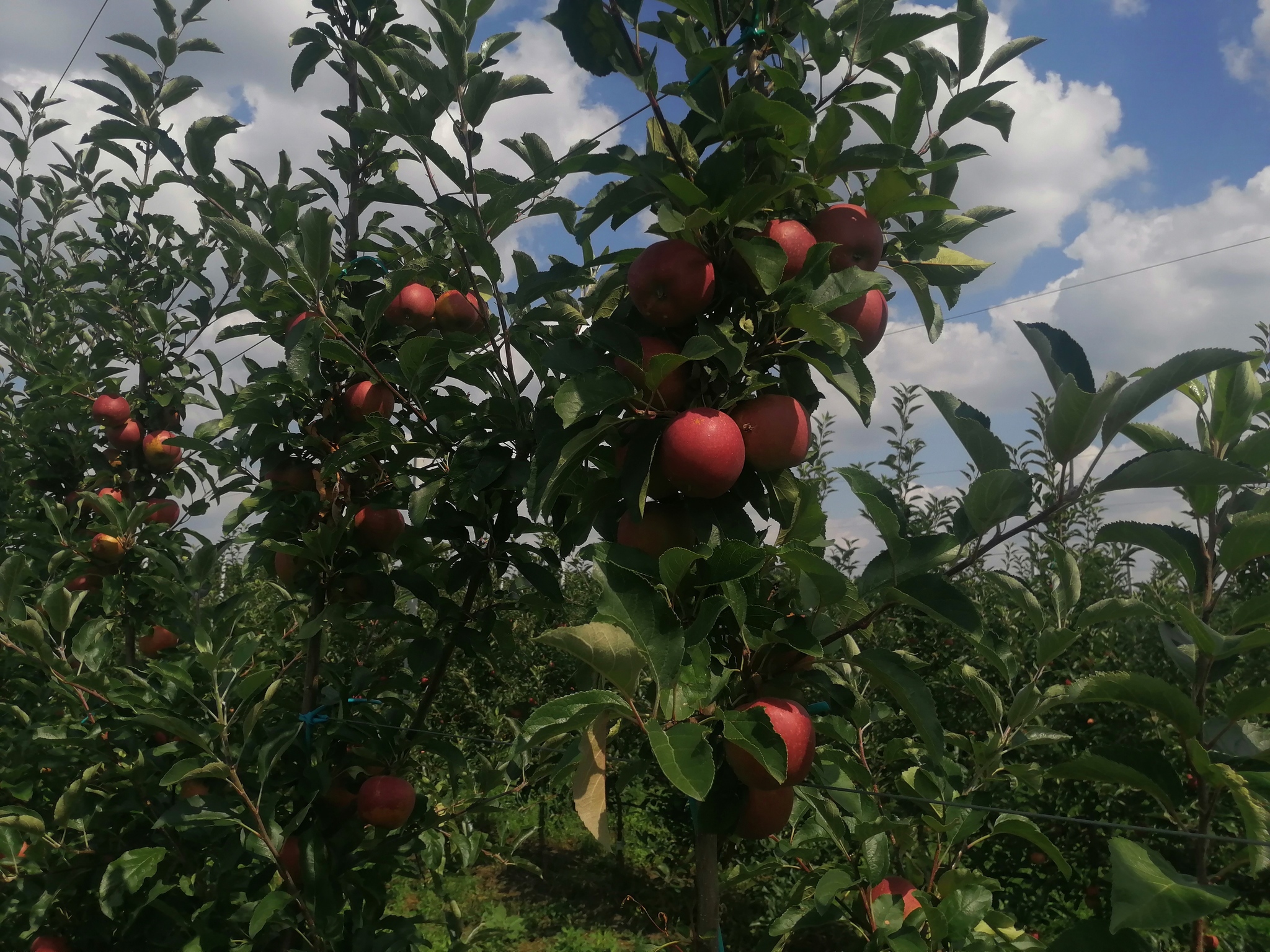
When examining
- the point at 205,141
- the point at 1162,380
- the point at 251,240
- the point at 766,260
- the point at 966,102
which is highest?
the point at 205,141

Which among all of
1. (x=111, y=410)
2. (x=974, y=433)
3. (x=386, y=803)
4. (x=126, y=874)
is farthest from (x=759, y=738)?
(x=111, y=410)

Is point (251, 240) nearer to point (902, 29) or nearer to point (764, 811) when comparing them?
point (902, 29)

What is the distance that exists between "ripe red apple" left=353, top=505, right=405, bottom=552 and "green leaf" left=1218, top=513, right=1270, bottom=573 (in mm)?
1771

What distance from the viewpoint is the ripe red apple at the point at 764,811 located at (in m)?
1.17

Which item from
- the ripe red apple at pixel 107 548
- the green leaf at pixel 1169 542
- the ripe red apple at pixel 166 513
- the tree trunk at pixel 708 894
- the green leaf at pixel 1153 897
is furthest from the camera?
the ripe red apple at pixel 166 513

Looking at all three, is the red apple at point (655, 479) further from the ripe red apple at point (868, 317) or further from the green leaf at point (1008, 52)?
the green leaf at point (1008, 52)

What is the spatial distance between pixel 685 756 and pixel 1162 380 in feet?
2.37

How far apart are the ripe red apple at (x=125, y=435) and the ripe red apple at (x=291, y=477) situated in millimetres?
1577

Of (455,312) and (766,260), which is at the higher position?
(455,312)

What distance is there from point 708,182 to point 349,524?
133cm

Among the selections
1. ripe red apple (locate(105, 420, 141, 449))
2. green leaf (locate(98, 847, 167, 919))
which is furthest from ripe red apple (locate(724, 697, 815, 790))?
ripe red apple (locate(105, 420, 141, 449))

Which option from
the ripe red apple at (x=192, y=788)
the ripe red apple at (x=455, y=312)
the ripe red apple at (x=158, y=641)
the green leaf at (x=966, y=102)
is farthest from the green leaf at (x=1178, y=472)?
the ripe red apple at (x=158, y=641)

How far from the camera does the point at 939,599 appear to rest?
1.05 m

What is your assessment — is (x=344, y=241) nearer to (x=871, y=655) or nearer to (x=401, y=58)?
(x=401, y=58)
